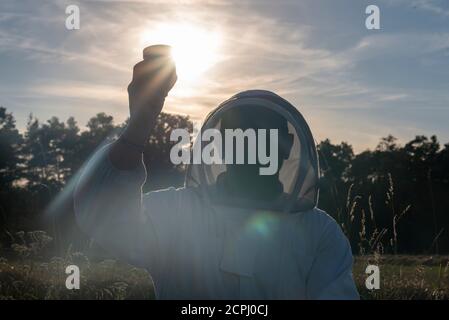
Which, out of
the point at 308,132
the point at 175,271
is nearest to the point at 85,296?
the point at 175,271

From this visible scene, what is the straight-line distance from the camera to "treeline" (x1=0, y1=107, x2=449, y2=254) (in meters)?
18.2

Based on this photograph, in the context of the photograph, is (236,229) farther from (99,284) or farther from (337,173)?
(337,173)

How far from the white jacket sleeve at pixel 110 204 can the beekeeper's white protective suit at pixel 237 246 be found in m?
0.01

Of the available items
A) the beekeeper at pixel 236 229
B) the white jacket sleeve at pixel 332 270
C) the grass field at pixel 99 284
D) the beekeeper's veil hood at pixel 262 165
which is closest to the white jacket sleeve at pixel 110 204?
the beekeeper at pixel 236 229

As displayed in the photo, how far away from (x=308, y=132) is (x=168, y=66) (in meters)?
0.95

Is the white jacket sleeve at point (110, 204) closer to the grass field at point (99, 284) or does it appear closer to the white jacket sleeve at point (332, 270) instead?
the white jacket sleeve at point (332, 270)

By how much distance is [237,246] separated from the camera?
2637 millimetres

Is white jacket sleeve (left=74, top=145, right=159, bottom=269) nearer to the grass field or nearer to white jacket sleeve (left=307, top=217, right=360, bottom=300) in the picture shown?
white jacket sleeve (left=307, top=217, right=360, bottom=300)

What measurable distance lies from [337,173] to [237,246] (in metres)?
67.2

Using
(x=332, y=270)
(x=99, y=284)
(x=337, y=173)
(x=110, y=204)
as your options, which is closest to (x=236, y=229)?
(x=332, y=270)

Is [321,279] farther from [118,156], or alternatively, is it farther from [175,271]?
[118,156]

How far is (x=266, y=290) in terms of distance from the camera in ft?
Result: 8.70

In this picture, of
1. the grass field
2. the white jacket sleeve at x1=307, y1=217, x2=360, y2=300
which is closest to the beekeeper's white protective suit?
the white jacket sleeve at x1=307, y1=217, x2=360, y2=300

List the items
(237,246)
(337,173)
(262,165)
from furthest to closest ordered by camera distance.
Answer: (337,173), (262,165), (237,246)
